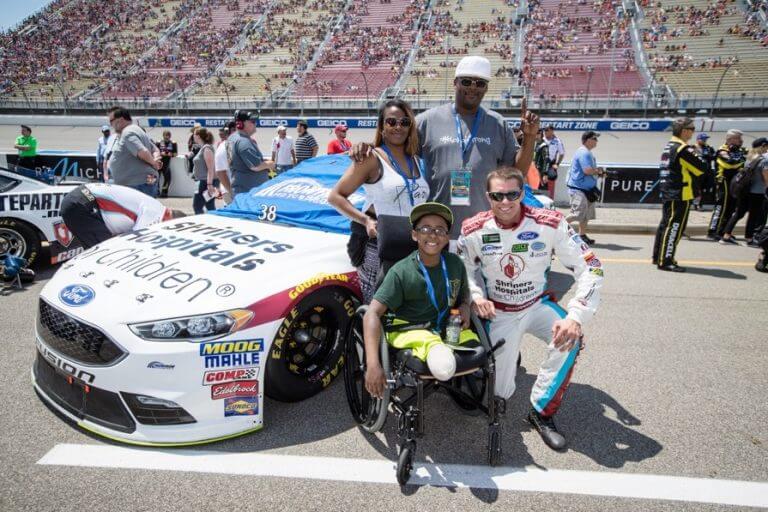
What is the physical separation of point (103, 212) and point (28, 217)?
200 cm

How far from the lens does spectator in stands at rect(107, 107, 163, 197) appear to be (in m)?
5.67

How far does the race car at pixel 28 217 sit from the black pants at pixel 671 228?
7.27 meters

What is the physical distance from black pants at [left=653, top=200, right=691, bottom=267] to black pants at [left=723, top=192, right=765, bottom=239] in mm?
2379

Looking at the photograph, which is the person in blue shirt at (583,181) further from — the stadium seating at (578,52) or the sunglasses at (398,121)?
the stadium seating at (578,52)

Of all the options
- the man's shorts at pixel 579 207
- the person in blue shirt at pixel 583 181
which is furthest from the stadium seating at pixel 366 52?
the man's shorts at pixel 579 207

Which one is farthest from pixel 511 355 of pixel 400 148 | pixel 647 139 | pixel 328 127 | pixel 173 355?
pixel 328 127

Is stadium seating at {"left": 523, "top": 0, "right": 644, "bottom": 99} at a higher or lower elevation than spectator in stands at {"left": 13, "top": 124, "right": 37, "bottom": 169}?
higher

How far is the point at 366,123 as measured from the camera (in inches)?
1116

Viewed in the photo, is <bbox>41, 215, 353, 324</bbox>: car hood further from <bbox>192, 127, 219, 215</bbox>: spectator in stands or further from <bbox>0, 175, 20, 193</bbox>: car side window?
<bbox>192, 127, 219, 215</bbox>: spectator in stands

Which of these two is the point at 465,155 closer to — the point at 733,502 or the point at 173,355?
the point at 173,355

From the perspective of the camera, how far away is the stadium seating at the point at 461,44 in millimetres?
35175

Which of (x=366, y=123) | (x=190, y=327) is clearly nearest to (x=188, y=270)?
(x=190, y=327)

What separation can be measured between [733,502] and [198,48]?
51075 mm

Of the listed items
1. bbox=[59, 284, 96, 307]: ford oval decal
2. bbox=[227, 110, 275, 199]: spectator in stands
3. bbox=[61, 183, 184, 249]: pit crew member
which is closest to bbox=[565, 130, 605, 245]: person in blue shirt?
bbox=[227, 110, 275, 199]: spectator in stands
